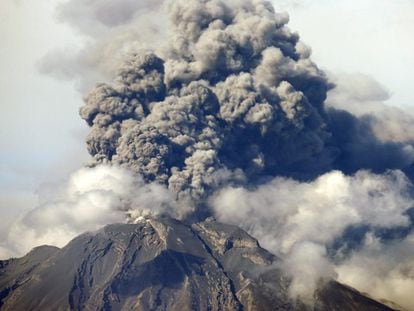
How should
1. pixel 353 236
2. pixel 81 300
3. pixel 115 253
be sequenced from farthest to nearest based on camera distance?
pixel 353 236, pixel 115 253, pixel 81 300

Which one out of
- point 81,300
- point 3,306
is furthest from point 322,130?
point 3,306

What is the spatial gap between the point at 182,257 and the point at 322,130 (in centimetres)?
2105

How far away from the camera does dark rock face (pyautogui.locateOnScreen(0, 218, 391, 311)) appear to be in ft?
299

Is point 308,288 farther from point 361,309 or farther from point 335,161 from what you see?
point 335,161

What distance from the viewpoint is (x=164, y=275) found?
9425cm

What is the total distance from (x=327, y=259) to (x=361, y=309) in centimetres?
1002

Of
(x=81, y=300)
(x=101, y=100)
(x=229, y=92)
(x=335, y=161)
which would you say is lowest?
(x=335, y=161)

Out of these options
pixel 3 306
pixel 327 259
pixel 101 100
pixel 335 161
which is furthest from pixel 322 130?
pixel 3 306

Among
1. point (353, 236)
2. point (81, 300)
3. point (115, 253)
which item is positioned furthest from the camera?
point (353, 236)

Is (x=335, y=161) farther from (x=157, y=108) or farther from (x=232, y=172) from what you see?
(x=157, y=108)

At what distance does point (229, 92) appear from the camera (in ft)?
309

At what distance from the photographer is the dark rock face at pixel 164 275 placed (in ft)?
299

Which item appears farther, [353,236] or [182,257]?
[353,236]

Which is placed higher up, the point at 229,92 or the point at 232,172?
the point at 229,92
